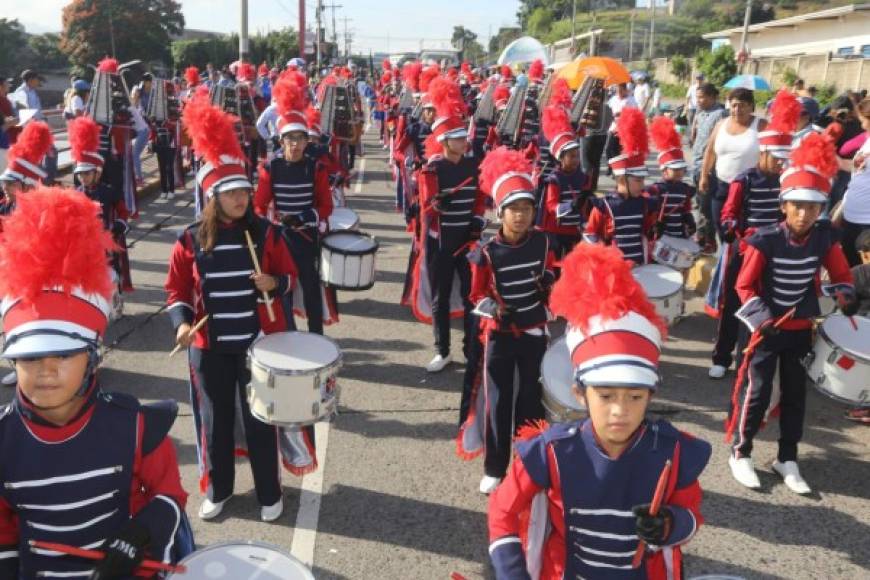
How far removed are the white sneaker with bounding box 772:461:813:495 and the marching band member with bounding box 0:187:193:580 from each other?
366cm

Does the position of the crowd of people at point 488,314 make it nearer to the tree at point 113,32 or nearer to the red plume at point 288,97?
the red plume at point 288,97

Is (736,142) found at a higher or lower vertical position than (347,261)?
higher

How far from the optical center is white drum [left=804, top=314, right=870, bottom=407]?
162 inches

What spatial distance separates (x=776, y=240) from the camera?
4.41m

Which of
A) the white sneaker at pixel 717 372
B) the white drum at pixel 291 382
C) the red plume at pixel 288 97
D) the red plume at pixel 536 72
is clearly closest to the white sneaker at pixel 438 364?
the white sneaker at pixel 717 372

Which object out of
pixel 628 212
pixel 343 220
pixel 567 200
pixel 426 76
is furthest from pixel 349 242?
pixel 426 76

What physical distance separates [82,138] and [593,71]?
41.6 ft

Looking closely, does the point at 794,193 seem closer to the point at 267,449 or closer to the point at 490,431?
the point at 490,431

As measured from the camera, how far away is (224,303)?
395cm

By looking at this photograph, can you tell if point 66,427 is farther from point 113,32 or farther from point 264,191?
point 113,32

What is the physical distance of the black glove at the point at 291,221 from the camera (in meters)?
6.05

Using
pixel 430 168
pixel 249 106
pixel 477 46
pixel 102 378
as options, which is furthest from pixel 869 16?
pixel 477 46

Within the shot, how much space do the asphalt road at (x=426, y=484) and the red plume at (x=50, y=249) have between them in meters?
2.12

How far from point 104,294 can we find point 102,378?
3957 millimetres
